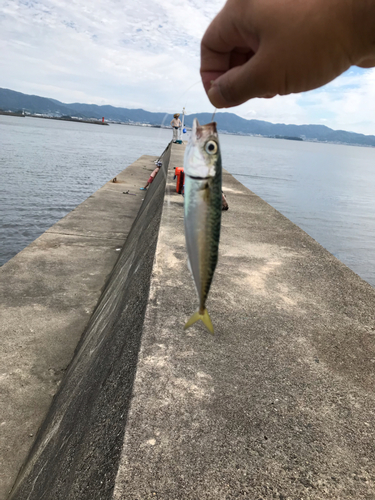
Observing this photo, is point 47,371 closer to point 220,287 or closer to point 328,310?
point 220,287

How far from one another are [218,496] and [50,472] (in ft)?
4.43

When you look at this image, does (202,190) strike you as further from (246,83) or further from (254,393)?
(254,393)

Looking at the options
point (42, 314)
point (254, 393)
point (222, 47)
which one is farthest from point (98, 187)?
point (222, 47)

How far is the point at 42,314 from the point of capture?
5.99 meters

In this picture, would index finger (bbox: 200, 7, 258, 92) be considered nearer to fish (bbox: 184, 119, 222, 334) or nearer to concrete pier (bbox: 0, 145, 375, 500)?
fish (bbox: 184, 119, 222, 334)

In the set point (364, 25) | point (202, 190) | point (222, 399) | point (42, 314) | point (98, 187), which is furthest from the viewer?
point (98, 187)

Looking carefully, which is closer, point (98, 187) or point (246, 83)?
point (246, 83)

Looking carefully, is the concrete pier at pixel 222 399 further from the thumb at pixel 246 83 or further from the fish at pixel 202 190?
the thumb at pixel 246 83

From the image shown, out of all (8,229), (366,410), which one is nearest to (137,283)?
(366,410)

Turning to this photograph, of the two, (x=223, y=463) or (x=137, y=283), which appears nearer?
(x=223, y=463)

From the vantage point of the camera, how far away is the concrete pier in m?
1.95

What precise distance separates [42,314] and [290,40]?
5850mm

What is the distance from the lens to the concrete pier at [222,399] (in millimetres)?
1951

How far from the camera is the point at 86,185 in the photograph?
24109mm
